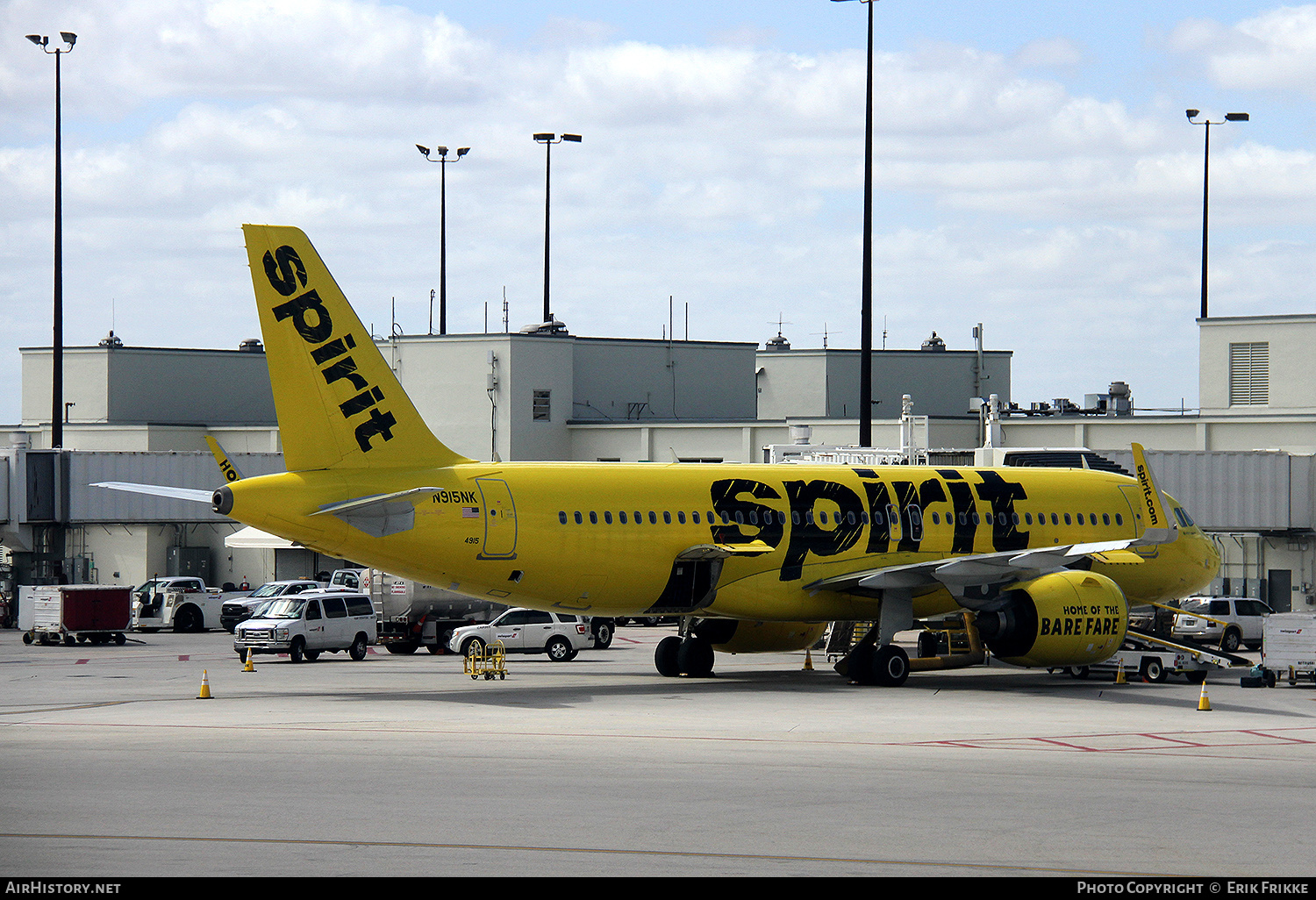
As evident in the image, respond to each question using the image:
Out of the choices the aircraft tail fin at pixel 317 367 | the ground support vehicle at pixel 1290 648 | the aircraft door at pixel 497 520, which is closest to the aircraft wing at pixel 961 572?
the ground support vehicle at pixel 1290 648

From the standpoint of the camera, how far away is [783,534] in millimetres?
36906

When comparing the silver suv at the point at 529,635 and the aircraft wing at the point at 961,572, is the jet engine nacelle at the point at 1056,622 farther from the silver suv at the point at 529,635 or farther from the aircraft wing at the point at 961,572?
the silver suv at the point at 529,635

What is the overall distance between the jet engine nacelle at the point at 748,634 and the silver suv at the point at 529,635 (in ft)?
26.2

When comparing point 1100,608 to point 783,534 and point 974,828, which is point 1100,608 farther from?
point 974,828

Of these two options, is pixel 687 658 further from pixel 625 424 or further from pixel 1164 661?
pixel 625 424

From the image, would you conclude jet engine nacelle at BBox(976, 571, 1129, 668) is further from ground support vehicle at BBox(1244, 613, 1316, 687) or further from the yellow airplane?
ground support vehicle at BBox(1244, 613, 1316, 687)

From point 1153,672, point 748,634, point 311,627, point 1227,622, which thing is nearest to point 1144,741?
point 1153,672

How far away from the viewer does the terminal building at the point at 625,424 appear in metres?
58.5

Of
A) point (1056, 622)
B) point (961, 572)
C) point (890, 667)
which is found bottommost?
point (890, 667)

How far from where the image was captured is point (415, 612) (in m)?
50.5

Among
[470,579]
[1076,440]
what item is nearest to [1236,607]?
[1076,440]

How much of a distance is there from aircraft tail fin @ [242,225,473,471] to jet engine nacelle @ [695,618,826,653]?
10123 millimetres

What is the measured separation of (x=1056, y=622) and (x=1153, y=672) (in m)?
4.37
